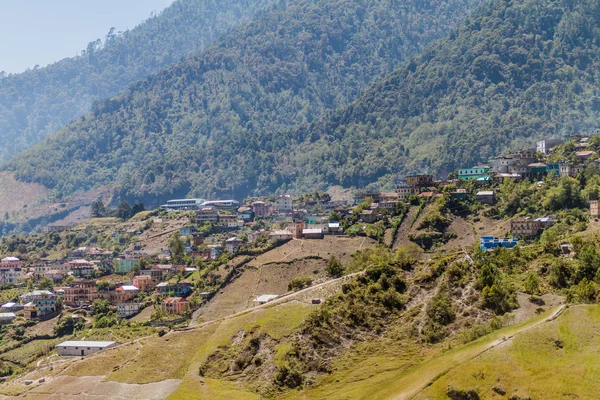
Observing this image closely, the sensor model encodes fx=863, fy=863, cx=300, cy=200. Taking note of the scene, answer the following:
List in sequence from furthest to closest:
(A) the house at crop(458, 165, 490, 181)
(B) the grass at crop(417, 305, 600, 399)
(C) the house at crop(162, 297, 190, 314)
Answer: (A) the house at crop(458, 165, 490, 181), (C) the house at crop(162, 297, 190, 314), (B) the grass at crop(417, 305, 600, 399)

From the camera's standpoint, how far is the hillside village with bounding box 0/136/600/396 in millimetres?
89688

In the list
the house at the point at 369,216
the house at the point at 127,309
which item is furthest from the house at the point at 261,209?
the house at the point at 127,309

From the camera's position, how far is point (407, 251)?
299ft

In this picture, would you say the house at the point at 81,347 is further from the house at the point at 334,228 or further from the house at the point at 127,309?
the house at the point at 334,228

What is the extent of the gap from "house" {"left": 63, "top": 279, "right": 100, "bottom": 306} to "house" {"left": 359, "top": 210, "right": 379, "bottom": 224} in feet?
116

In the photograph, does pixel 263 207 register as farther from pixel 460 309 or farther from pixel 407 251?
pixel 460 309

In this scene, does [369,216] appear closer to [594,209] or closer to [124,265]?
[594,209]

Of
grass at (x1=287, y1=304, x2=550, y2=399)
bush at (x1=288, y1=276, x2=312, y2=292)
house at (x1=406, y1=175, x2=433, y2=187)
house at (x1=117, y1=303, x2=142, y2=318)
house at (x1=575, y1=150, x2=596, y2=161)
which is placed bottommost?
house at (x1=117, y1=303, x2=142, y2=318)

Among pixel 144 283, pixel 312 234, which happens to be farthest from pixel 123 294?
pixel 312 234

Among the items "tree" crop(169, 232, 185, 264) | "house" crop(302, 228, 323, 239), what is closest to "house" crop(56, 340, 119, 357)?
"tree" crop(169, 232, 185, 264)

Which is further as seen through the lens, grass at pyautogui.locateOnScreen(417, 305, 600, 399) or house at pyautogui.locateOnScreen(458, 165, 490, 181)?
house at pyautogui.locateOnScreen(458, 165, 490, 181)

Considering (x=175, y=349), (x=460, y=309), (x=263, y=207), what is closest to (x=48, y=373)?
(x=175, y=349)

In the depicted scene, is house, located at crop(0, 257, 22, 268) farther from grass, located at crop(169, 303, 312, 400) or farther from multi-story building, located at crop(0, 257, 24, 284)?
grass, located at crop(169, 303, 312, 400)

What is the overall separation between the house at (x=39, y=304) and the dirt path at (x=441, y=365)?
60474mm
